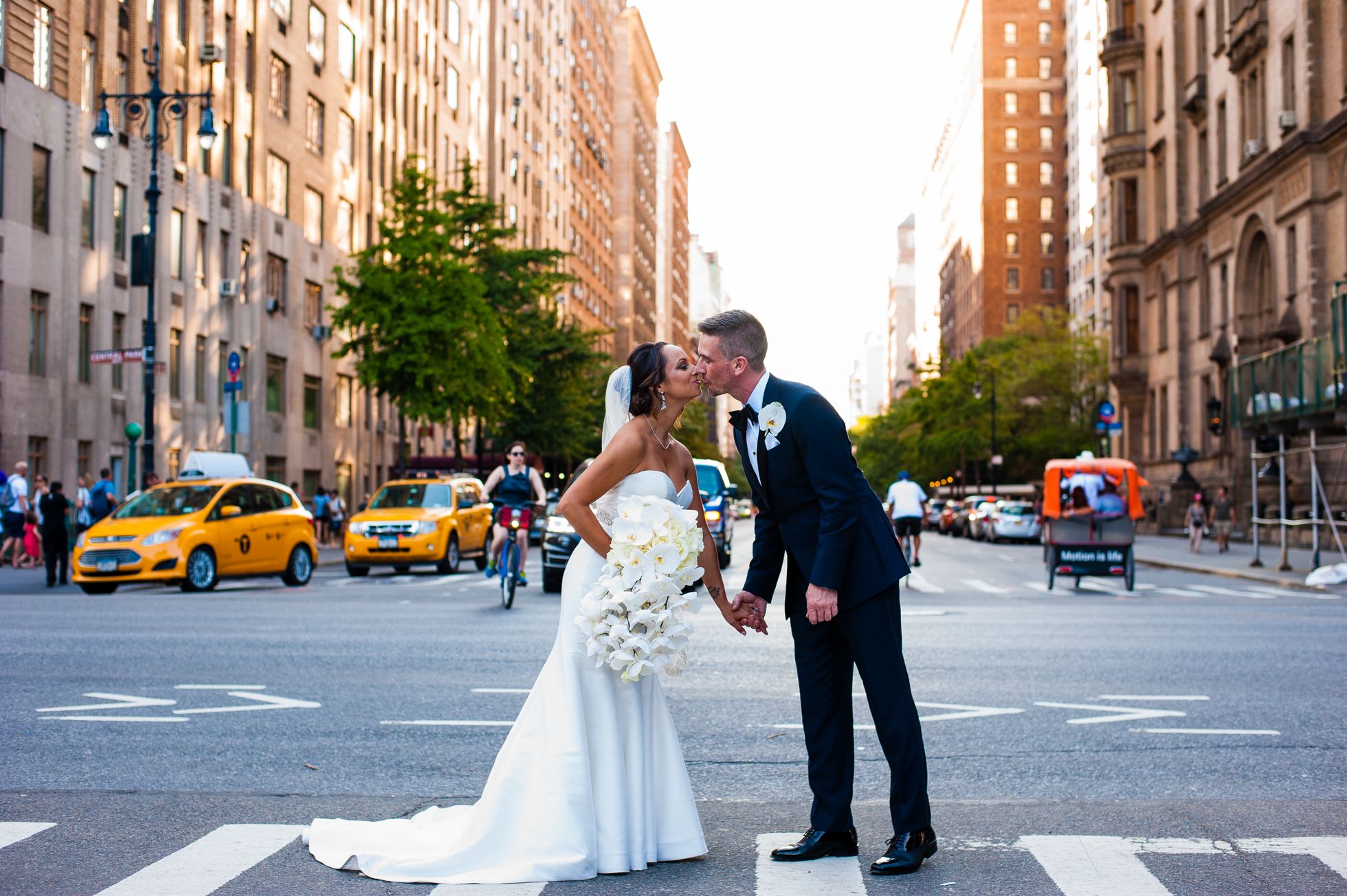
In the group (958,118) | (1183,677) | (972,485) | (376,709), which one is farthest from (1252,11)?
(958,118)

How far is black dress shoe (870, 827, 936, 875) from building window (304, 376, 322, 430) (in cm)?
4209

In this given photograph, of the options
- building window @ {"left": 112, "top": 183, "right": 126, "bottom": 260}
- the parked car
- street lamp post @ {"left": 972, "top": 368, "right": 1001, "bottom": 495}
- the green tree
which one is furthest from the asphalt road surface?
street lamp post @ {"left": 972, "top": 368, "right": 1001, "bottom": 495}

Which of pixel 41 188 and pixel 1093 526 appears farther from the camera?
pixel 41 188

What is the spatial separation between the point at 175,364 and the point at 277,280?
25.3 feet

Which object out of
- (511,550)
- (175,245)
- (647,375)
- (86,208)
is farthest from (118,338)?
(647,375)

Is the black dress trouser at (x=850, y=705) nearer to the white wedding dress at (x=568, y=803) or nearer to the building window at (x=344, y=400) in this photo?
the white wedding dress at (x=568, y=803)

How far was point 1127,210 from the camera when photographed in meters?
59.1

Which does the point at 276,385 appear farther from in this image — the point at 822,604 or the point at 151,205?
the point at 822,604

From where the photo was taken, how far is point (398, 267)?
126 feet

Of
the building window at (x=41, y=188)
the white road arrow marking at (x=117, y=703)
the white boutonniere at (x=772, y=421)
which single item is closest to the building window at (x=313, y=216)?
the building window at (x=41, y=188)

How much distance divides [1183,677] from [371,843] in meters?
7.21

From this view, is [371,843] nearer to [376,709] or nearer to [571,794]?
[571,794]

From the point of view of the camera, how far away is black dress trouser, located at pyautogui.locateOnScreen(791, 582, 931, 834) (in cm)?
502

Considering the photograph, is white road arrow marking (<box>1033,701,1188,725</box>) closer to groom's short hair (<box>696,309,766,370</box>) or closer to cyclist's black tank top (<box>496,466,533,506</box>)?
groom's short hair (<box>696,309,766,370</box>)
